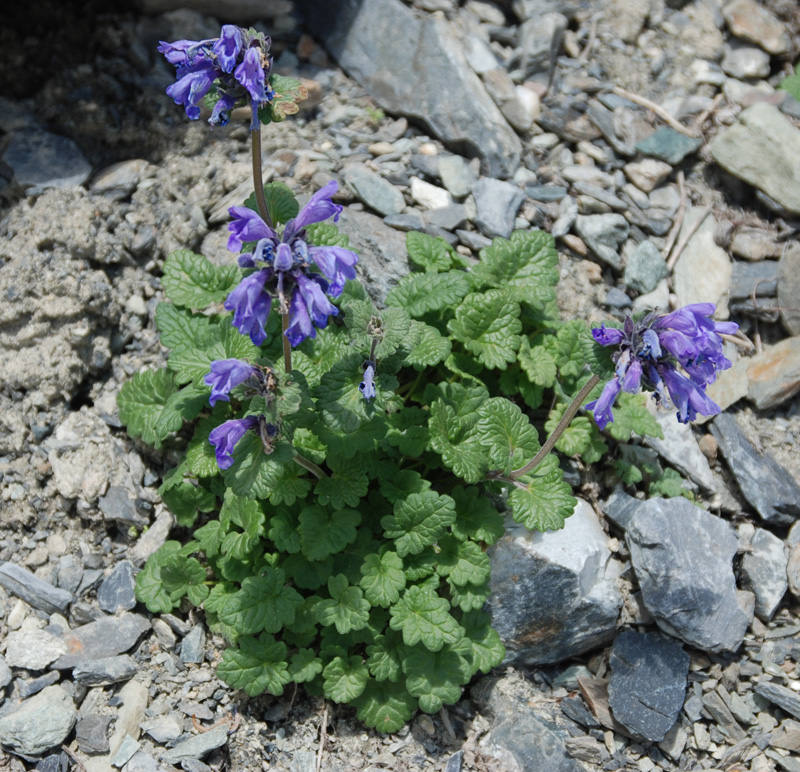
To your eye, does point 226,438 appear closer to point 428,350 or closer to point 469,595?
point 428,350

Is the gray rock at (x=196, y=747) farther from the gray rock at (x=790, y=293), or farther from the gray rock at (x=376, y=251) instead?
the gray rock at (x=790, y=293)

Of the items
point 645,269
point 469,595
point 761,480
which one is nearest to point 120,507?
point 469,595

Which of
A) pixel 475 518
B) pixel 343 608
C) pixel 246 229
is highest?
pixel 246 229

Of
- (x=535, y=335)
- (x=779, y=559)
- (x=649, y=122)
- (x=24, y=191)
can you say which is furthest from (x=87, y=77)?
(x=779, y=559)

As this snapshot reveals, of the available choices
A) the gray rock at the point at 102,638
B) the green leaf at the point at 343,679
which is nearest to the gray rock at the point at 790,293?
the green leaf at the point at 343,679

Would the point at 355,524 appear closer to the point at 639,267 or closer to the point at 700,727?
the point at 700,727

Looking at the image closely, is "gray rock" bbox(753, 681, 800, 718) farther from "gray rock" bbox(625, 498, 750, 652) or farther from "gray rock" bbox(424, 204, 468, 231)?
"gray rock" bbox(424, 204, 468, 231)
